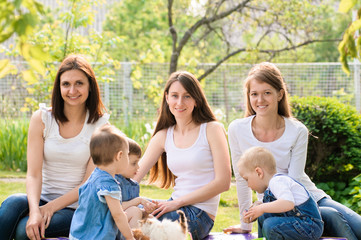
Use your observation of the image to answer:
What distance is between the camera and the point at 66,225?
3.24 meters

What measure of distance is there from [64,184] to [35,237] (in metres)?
0.44

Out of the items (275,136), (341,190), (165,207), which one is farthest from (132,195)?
(341,190)

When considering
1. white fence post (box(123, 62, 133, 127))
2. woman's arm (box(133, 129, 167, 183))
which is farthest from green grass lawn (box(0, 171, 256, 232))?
white fence post (box(123, 62, 133, 127))

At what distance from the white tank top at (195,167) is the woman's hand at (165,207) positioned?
17 centimetres

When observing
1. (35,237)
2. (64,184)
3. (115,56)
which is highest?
(115,56)

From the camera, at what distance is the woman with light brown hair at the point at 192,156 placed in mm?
3254

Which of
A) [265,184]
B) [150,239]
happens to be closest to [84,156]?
[150,239]

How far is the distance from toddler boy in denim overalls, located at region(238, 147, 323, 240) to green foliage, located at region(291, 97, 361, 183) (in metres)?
2.56

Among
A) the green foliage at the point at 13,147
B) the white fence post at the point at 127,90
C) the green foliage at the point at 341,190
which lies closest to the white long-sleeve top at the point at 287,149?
the green foliage at the point at 341,190

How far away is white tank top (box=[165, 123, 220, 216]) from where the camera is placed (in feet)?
11.0

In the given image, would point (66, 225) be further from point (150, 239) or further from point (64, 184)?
point (150, 239)

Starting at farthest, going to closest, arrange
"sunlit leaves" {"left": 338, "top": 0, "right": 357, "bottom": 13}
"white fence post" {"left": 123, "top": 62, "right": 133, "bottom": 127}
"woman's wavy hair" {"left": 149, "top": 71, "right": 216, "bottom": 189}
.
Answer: "white fence post" {"left": 123, "top": 62, "right": 133, "bottom": 127} < "woman's wavy hair" {"left": 149, "top": 71, "right": 216, "bottom": 189} < "sunlit leaves" {"left": 338, "top": 0, "right": 357, "bottom": 13}

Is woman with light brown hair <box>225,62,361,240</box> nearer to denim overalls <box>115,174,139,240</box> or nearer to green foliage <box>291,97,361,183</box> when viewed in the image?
denim overalls <box>115,174,139,240</box>

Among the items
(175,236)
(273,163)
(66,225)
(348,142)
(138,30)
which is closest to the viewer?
(175,236)
